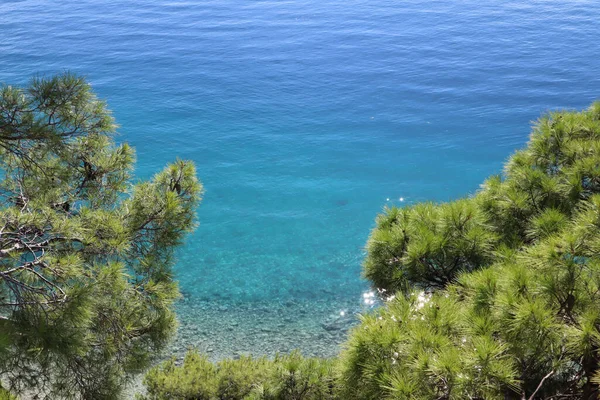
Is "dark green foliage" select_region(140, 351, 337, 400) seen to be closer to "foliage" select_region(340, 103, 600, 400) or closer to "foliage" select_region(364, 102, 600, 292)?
"foliage" select_region(364, 102, 600, 292)

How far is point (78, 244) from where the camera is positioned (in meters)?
4.73

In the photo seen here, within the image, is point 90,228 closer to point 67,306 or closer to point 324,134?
point 67,306

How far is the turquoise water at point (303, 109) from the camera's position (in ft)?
34.0

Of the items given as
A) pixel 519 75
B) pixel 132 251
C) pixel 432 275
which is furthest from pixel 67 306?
pixel 519 75

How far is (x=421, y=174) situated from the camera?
1374 centimetres

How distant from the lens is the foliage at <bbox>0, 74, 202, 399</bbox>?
3885mm

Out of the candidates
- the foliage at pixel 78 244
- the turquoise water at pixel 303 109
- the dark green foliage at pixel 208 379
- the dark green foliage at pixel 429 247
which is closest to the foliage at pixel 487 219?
the dark green foliage at pixel 429 247

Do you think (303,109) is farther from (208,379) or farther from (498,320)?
(498,320)

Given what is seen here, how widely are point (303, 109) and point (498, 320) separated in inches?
558

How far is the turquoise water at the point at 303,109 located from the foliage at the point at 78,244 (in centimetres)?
373

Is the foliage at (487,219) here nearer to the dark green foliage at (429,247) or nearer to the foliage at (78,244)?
the dark green foliage at (429,247)

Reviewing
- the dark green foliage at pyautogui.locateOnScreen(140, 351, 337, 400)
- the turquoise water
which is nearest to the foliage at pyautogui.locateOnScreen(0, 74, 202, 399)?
the dark green foliage at pyautogui.locateOnScreen(140, 351, 337, 400)

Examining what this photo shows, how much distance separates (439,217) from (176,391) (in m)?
3.00

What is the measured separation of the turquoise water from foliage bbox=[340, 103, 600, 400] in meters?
4.63
